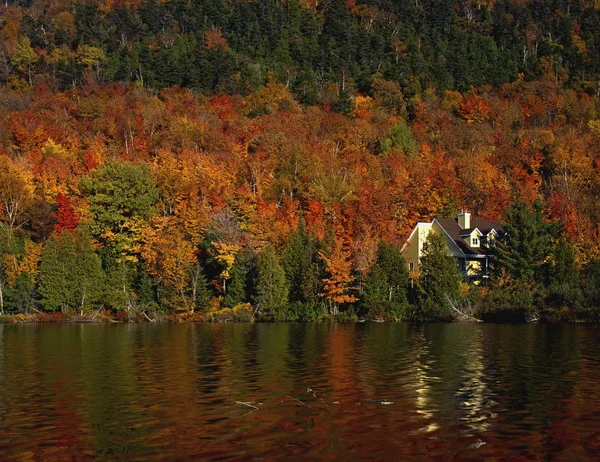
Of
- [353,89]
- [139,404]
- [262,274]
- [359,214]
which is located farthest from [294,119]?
A: [139,404]

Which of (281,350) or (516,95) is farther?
(516,95)

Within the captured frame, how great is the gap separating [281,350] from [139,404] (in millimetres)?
18767

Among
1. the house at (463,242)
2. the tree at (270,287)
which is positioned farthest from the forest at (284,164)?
the house at (463,242)

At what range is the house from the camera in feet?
278

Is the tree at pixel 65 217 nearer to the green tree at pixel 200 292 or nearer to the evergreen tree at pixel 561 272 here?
the green tree at pixel 200 292

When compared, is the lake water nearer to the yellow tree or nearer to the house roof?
the yellow tree

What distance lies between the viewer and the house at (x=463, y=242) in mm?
84812

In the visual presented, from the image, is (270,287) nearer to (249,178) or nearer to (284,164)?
(249,178)

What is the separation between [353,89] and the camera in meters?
161

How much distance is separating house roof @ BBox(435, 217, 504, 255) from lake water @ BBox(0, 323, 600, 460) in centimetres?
3771

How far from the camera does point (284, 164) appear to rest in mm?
103250

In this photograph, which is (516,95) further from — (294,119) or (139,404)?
(139,404)

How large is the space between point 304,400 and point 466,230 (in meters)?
66.3

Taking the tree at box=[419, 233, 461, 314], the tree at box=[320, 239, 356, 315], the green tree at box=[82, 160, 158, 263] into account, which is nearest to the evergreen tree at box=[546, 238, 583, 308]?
the tree at box=[419, 233, 461, 314]
